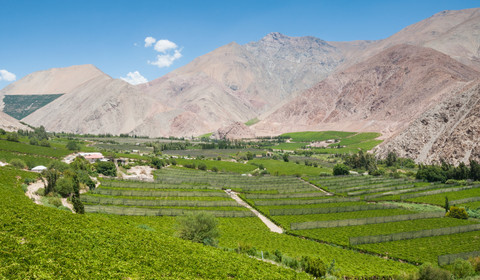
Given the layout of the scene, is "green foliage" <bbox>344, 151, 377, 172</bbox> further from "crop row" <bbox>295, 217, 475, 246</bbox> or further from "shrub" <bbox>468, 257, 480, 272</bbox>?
"shrub" <bbox>468, 257, 480, 272</bbox>

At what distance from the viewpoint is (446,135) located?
11006cm

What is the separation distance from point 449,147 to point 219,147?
104504 millimetres

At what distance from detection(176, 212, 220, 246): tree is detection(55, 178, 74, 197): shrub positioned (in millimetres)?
27049

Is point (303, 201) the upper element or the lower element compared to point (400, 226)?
upper

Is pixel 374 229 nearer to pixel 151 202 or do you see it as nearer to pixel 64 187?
pixel 151 202

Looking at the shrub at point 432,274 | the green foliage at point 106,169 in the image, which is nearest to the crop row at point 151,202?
the green foliage at point 106,169

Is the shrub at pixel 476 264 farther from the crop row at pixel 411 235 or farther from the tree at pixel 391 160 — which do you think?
the tree at pixel 391 160

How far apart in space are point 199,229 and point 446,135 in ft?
365

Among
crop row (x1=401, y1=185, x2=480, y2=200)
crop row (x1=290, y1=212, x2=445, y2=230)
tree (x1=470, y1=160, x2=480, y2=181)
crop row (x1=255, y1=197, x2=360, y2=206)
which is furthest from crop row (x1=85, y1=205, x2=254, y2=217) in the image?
tree (x1=470, y1=160, x2=480, y2=181)

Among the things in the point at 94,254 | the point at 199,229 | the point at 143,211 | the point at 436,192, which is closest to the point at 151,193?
the point at 143,211

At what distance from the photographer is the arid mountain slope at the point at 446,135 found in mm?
99688

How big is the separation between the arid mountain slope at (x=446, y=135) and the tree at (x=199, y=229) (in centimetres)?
9676

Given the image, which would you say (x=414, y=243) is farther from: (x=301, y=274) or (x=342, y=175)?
(x=342, y=175)

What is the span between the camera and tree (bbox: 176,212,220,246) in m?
33.1
